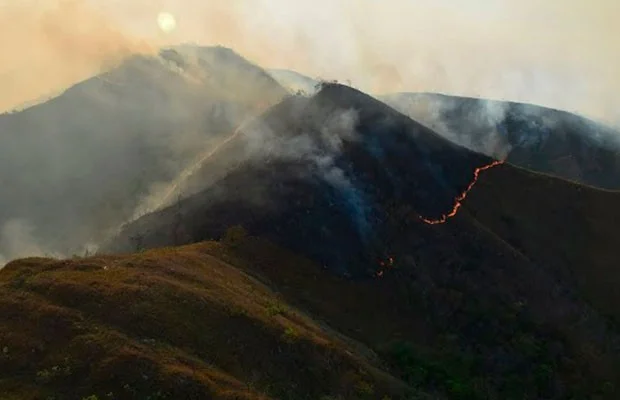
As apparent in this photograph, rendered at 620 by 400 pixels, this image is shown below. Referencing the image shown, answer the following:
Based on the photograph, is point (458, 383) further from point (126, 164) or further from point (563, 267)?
point (126, 164)

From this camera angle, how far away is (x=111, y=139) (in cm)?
10462

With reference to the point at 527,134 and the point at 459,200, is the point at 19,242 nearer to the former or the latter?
the point at 459,200

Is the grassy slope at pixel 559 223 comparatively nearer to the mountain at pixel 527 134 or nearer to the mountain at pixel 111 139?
the mountain at pixel 111 139

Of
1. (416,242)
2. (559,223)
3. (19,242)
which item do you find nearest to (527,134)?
(559,223)

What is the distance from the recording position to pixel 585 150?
449 ft

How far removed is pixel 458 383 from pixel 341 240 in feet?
56.9

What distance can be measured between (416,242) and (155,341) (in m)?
34.3

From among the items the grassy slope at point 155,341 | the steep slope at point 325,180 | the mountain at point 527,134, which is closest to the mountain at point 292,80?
the mountain at point 527,134

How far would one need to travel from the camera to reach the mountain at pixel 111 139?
292 ft

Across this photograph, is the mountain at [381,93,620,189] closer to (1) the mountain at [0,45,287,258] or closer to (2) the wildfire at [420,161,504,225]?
(1) the mountain at [0,45,287,258]

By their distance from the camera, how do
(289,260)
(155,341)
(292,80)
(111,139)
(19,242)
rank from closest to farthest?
1. (155,341)
2. (289,260)
3. (19,242)
4. (111,139)
5. (292,80)

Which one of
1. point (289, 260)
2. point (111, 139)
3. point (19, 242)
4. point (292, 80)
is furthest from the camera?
point (292, 80)

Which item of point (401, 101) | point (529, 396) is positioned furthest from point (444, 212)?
point (401, 101)

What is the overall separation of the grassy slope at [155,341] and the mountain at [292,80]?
7219cm
